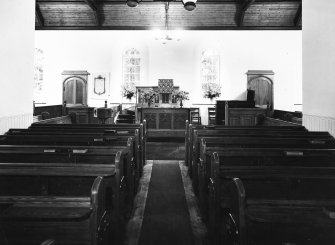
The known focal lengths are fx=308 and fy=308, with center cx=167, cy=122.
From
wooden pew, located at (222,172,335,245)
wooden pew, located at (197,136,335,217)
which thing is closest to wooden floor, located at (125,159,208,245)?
wooden pew, located at (197,136,335,217)

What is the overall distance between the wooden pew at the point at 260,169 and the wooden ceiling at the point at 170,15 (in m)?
8.74

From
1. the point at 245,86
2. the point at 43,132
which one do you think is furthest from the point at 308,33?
the point at 245,86

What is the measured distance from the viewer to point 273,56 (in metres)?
12.3

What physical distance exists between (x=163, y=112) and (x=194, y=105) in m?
3.32

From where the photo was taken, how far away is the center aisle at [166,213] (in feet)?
9.45

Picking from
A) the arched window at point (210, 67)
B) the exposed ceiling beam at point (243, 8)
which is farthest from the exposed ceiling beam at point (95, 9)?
the exposed ceiling beam at point (243, 8)

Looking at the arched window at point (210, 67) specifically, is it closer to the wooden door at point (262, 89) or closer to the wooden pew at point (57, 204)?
the wooden door at point (262, 89)

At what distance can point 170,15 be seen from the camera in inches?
455

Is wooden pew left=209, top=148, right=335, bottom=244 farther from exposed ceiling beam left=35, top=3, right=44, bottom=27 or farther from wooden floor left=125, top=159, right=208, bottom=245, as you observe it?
exposed ceiling beam left=35, top=3, right=44, bottom=27

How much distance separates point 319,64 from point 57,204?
175 inches

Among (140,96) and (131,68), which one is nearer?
(140,96)

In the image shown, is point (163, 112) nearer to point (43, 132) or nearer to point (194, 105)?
point (194, 105)

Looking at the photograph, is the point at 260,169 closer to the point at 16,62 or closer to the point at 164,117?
the point at 16,62

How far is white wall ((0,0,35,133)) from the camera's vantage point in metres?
4.65
